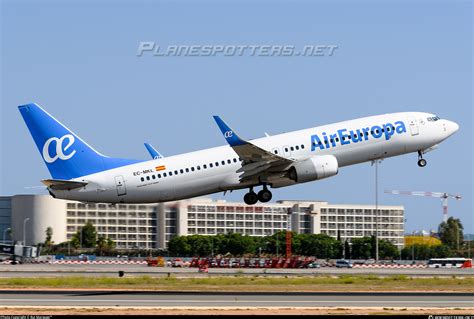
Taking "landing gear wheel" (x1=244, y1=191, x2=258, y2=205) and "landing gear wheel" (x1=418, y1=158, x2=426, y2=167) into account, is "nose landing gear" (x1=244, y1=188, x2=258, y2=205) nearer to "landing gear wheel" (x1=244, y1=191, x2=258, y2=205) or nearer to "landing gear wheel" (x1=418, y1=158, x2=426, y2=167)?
"landing gear wheel" (x1=244, y1=191, x2=258, y2=205)

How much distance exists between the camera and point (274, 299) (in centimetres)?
5631

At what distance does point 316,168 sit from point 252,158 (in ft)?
16.4

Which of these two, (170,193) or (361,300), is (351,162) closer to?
(170,193)

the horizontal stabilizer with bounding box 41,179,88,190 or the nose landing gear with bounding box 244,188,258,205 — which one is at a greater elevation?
the horizontal stabilizer with bounding box 41,179,88,190

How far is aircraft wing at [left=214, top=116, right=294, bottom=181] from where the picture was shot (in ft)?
234

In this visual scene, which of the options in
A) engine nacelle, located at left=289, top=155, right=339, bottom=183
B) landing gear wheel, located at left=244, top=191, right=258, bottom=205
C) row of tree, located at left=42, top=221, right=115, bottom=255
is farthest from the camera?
row of tree, located at left=42, top=221, right=115, bottom=255

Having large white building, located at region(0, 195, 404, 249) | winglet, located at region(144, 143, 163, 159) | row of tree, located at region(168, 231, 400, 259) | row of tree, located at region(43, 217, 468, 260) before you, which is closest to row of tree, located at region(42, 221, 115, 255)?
row of tree, located at region(43, 217, 468, 260)

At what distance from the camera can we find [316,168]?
245 ft

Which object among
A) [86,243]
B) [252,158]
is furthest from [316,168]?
[86,243]

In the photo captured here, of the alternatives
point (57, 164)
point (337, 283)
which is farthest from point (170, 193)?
point (337, 283)

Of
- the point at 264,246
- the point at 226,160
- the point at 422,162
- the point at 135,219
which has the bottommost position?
the point at 264,246

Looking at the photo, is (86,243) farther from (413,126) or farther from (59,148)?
(413,126)

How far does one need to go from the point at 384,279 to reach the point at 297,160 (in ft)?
42.5

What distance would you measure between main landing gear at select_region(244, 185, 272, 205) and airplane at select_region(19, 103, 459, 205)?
0.08m
